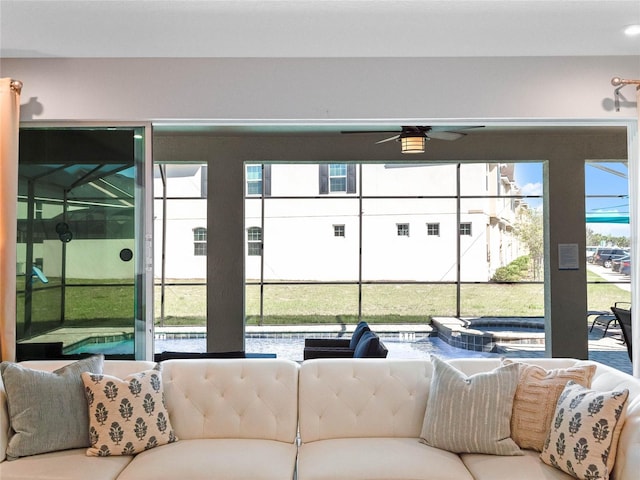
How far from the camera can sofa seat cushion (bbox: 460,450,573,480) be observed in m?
2.26

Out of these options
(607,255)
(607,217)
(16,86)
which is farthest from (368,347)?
(607,255)

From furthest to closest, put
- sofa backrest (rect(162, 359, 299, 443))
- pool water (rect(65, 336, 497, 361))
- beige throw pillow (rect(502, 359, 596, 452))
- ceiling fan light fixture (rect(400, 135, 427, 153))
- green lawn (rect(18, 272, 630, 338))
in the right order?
green lawn (rect(18, 272, 630, 338)) < pool water (rect(65, 336, 497, 361)) < ceiling fan light fixture (rect(400, 135, 427, 153)) < sofa backrest (rect(162, 359, 299, 443)) < beige throw pillow (rect(502, 359, 596, 452))

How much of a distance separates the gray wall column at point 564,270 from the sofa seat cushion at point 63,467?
5.33 metres

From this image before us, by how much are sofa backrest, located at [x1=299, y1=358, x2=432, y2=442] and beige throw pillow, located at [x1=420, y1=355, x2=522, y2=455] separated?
0.47 ft

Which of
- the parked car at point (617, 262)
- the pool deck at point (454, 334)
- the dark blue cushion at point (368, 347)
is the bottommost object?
the pool deck at point (454, 334)

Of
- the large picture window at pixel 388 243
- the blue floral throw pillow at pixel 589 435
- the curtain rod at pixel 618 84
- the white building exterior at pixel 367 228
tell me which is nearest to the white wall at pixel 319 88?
the curtain rod at pixel 618 84

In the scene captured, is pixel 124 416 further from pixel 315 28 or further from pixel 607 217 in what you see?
pixel 607 217

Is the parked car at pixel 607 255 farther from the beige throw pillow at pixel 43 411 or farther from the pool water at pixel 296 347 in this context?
the beige throw pillow at pixel 43 411

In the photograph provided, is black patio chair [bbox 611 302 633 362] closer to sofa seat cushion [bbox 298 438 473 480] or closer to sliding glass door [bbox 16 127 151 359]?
sofa seat cushion [bbox 298 438 473 480]

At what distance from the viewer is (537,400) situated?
2.52 m

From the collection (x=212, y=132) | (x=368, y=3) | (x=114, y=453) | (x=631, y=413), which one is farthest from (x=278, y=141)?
(x=631, y=413)

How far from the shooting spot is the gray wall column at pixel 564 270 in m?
6.41

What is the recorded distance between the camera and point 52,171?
11.3ft

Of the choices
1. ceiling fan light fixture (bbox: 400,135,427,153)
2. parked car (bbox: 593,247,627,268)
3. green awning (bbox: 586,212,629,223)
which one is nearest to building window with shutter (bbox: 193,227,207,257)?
ceiling fan light fixture (bbox: 400,135,427,153)
